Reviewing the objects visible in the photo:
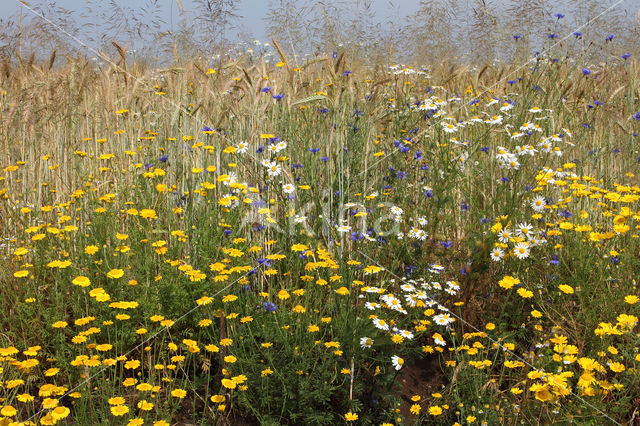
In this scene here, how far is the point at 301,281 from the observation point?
284cm

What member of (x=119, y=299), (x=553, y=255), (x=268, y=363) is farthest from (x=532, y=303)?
(x=119, y=299)

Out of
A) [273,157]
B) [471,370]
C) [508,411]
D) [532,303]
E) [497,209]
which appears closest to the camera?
[508,411]

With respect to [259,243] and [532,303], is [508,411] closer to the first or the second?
[532,303]

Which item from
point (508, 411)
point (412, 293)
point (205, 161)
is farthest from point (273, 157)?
point (508, 411)

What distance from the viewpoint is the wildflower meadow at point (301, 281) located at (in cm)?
209

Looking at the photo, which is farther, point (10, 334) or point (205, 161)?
point (205, 161)

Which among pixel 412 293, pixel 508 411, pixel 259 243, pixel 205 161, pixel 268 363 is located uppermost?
pixel 205 161

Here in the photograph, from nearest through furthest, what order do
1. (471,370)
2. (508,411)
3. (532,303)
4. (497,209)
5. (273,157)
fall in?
(508,411), (471,370), (532,303), (497,209), (273,157)

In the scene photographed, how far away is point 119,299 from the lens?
242 cm

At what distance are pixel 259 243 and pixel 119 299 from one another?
31.2 inches

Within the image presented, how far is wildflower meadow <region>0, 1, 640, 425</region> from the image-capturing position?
2.09m

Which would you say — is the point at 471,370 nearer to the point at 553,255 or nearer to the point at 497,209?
the point at 553,255

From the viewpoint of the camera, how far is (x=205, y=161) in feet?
11.3

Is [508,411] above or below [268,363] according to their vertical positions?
below
